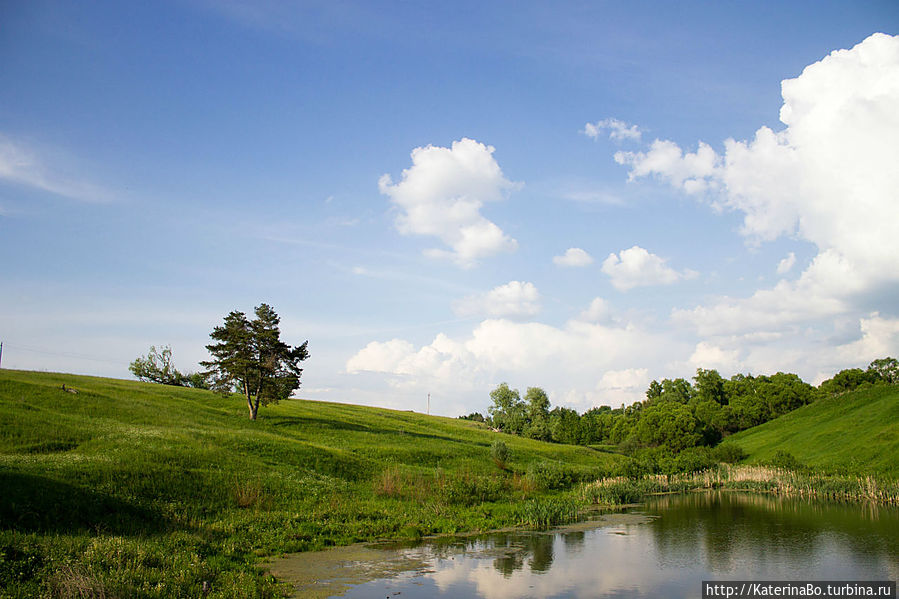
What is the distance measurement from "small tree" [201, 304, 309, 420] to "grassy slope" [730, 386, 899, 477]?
5010 centimetres

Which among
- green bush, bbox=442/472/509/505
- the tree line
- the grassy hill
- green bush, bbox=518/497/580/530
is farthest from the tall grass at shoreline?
the tree line

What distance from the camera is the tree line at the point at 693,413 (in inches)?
3996

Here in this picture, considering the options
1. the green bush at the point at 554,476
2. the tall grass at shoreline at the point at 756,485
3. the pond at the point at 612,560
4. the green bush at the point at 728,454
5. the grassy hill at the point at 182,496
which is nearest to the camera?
the grassy hill at the point at 182,496

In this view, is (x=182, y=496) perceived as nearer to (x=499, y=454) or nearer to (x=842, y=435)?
(x=499, y=454)

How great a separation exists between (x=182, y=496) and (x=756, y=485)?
133 ft

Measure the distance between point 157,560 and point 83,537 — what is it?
309cm

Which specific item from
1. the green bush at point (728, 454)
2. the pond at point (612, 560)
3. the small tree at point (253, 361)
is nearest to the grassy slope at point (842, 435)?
the green bush at point (728, 454)

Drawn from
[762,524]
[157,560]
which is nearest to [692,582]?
[762,524]

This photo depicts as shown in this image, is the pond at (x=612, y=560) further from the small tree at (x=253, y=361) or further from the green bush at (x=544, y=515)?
the small tree at (x=253, y=361)

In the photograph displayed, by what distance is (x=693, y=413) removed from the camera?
111812 mm

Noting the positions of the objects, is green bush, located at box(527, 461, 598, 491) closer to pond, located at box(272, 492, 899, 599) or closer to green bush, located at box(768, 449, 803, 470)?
pond, located at box(272, 492, 899, 599)

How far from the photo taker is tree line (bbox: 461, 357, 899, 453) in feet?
333

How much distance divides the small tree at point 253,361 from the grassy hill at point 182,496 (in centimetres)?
499

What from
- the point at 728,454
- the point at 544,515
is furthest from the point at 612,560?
the point at 728,454
